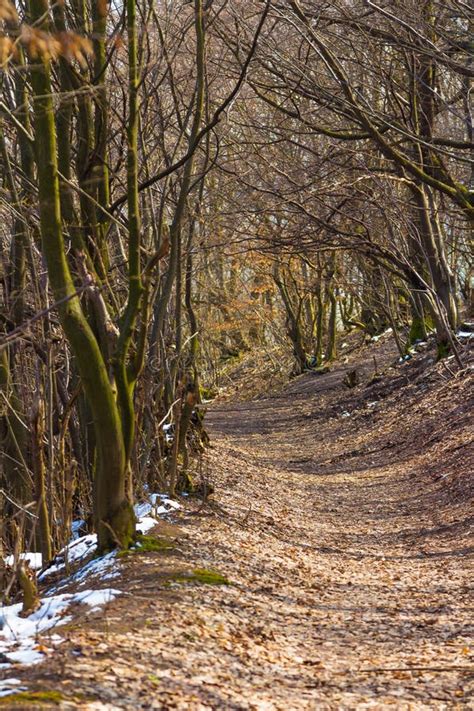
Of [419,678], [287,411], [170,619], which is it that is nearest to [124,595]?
[170,619]

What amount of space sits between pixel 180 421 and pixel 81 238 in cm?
299

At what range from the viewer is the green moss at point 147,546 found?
20.3 feet

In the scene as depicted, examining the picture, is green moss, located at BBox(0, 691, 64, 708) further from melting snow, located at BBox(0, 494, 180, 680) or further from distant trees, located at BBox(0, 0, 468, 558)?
distant trees, located at BBox(0, 0, 468, 558)

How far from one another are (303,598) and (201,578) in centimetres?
81

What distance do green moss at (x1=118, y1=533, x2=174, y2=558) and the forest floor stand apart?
8 cm

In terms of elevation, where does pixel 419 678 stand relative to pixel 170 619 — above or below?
below

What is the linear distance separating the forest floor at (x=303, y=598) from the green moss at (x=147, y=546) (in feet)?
0.25

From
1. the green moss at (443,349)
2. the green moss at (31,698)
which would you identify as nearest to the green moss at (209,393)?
the green moss at (443,349)

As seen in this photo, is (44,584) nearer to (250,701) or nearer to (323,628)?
(323,628)

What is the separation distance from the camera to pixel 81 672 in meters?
3.92

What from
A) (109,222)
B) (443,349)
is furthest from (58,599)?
(443,349)

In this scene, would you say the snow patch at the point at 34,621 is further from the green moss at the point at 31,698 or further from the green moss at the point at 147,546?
the green moss at the point at 147,546

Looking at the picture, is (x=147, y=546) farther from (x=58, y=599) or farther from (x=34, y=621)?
(x=34, y=621)

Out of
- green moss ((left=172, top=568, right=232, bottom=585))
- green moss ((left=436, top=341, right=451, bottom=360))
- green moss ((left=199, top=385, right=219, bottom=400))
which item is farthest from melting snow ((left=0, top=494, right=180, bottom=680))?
green moss ((left=199, top=385, right=219, bottom=400))
